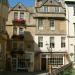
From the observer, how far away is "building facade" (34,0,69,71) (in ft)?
166

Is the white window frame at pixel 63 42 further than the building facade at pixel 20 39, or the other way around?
the white window frame at pixel 63 42

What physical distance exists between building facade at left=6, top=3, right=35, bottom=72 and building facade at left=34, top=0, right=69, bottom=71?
0.81 m

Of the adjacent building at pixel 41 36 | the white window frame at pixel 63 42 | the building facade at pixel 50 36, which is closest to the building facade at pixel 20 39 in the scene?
the adjacent building at pixel 41 36

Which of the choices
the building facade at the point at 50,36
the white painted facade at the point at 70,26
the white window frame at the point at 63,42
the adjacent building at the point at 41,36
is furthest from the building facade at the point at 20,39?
the white painted facade at the point at 70,26

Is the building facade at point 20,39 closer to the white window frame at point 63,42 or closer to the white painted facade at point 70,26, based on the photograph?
the white window frame at point 63,42

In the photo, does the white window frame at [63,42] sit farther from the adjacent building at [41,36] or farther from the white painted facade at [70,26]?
the white painted facade at [70,26]

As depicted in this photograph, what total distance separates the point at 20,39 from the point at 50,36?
4067 mm

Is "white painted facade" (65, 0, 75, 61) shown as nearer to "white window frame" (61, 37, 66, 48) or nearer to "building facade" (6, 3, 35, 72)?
"white window frame" (61, 37, 66, 48)

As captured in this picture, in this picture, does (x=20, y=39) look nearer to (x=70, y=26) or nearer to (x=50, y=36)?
(x=50, y=36)

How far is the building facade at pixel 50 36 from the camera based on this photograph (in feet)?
166

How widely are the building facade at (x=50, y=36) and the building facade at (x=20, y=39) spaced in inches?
31.8

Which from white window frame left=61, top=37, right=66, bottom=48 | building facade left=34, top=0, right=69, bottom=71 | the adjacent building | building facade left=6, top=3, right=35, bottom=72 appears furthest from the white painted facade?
building facade left=6, top=3, right=35, bottom=72

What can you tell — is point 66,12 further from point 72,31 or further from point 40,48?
point 40,48

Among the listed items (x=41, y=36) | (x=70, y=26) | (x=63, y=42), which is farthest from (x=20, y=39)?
(x=70, y=26)
